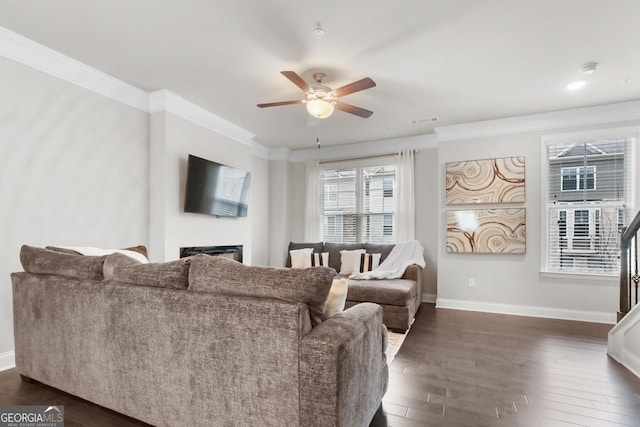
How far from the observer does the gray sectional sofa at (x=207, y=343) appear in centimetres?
135

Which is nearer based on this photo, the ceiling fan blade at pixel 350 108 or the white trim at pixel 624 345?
the white trim at pixel 624 345

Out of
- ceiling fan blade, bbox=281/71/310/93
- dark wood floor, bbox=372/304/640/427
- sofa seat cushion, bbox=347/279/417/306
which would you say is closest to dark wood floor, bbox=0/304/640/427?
dark wood floor, bbox=372/304/640/427

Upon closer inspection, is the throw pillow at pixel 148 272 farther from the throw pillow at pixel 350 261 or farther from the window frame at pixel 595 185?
the window frame at pixel 595 185

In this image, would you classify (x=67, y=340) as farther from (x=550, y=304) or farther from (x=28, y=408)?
(x=550, y=304)

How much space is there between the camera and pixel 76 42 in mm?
2615

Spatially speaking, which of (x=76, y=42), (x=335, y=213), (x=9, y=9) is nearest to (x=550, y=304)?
(x=335, y=213)

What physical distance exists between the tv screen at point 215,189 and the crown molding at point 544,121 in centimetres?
298

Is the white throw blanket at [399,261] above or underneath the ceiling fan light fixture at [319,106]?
underneath

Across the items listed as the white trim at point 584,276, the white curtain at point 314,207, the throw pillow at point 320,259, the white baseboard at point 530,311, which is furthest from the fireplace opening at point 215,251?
the white trim at point 584,276

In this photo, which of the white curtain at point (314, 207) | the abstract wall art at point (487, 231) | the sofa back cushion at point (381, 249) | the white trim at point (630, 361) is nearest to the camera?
the white trim at point (630, 361)

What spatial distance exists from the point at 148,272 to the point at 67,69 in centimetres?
241

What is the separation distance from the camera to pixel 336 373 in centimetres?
128

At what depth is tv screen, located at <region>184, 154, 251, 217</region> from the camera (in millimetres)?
3760

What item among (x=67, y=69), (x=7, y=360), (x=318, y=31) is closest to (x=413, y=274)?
(x=318, y=31)
